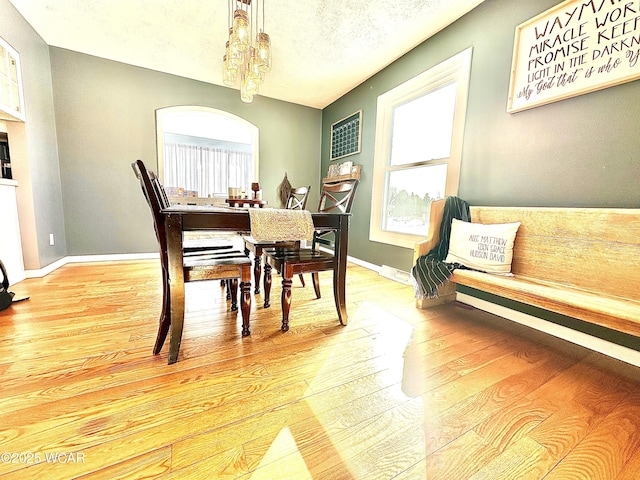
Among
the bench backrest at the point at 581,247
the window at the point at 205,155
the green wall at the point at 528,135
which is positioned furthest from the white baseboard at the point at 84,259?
the bench backrest at the point at 581,247

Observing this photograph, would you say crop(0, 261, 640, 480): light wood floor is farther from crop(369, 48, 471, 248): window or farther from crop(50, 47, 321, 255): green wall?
crop(50, 47, 321, 255): green wall

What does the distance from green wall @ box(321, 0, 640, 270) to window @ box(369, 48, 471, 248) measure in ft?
0.38

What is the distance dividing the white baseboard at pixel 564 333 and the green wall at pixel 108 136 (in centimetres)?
414

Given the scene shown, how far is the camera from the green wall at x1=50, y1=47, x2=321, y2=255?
3.18m

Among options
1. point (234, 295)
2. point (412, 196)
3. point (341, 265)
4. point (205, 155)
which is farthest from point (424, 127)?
point (205, 155)

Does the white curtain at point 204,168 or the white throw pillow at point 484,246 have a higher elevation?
the white curtain at point 204,168

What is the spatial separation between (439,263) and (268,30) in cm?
278

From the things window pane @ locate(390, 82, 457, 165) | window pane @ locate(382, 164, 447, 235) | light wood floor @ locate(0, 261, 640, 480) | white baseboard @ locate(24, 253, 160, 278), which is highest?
window pane @ locate(390, 82, 457, 165)

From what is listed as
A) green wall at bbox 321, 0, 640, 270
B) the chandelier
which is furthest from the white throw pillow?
the chandelier

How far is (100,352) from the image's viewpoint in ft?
4.60

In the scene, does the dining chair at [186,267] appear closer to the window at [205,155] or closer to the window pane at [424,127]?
the window pane at [424,127]

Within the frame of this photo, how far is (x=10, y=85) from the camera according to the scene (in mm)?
2359

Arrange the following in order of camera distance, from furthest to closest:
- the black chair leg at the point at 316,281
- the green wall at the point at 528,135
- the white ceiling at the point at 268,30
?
1. the white ceiling at the point at 268,30
2. the black chair leg at the point at 316,281
3. the green wall at the point at 528,135

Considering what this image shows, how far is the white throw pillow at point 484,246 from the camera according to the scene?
6.04 ft
